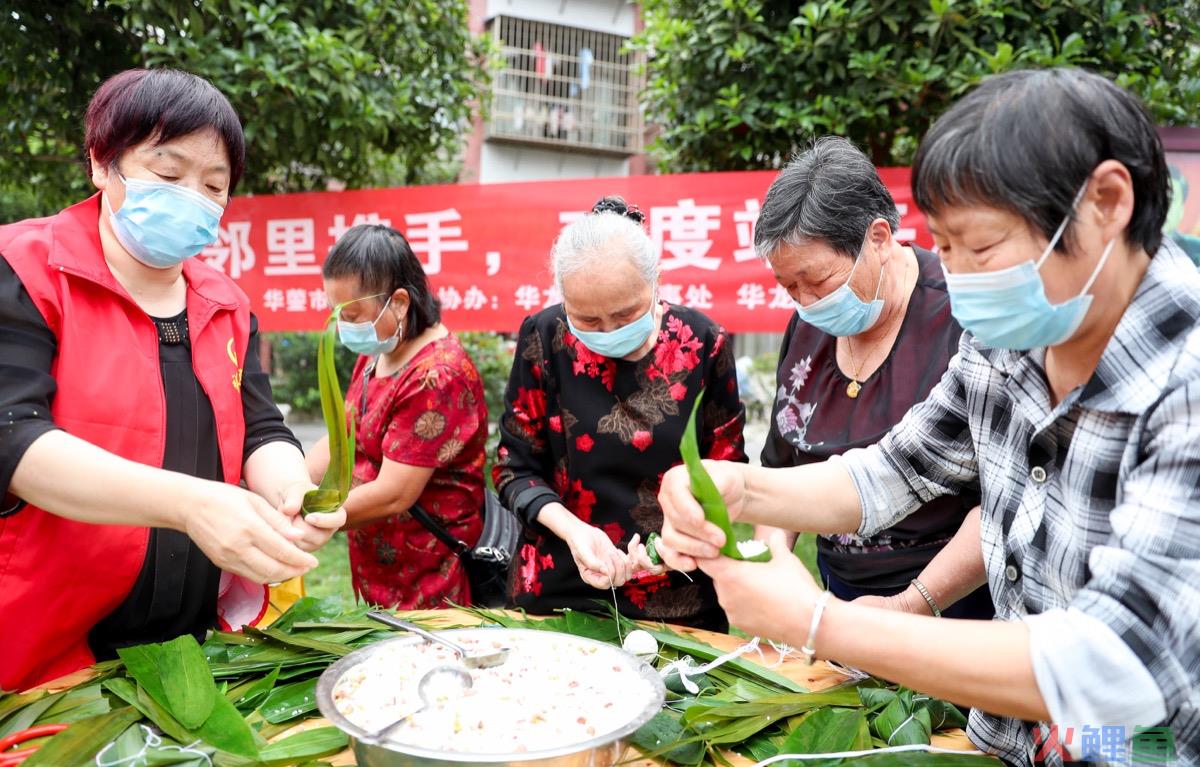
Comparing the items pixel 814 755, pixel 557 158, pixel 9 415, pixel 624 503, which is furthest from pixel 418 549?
pixel 557 158

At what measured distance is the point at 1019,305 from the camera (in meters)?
1.09

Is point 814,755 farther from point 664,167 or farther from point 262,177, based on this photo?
point 262,177

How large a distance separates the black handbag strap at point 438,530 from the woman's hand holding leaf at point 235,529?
4.05ft

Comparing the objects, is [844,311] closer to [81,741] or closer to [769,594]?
[769,594]

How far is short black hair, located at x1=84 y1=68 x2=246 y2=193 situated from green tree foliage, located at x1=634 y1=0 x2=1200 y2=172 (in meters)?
2.81

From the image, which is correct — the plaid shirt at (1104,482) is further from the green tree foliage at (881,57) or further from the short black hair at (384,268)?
the green tree foliage at (881,57)

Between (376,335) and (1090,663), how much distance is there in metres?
2.18

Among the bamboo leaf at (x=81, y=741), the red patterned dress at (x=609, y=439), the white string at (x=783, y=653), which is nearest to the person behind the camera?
the bamboo leaf at (x=81, y=741)

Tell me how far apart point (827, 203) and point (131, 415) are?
154cm

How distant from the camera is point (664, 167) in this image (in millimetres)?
5258

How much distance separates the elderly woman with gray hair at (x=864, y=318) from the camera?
189cm

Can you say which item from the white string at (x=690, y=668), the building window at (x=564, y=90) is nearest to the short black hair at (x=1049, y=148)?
the white string at (x=690, y=668)

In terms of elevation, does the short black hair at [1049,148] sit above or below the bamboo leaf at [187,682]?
above

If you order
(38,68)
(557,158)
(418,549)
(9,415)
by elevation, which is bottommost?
(418,549)
